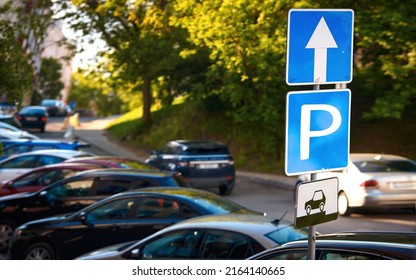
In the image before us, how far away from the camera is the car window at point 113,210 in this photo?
1126 cm

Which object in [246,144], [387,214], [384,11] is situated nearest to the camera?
[387,214]

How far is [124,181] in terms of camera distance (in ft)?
43.8

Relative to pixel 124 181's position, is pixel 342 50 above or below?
above

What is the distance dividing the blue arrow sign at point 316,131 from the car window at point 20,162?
14.0m

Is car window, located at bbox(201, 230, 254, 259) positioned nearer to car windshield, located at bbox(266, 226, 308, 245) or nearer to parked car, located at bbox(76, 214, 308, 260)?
parked car, located at bbox(76, 214, 308, 260)

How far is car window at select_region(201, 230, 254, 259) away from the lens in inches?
327

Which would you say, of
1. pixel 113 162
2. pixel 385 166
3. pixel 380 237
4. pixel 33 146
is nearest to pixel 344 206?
pixel 385 166

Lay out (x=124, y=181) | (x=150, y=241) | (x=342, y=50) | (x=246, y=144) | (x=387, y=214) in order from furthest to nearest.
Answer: (x=246, y=144) < (x=387, y=214) < (x=124, y=181) < (x=150, y=241) < (x=342, y=50)

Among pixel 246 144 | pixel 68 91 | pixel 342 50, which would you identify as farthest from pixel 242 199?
pixel 68 91

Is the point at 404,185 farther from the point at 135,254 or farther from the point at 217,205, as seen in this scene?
the point at 135,254

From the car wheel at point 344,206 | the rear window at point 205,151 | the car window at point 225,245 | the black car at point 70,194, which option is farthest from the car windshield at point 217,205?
the rear window at point 205,151

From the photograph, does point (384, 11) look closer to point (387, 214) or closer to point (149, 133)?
point (387, 214)

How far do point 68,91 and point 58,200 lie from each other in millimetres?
61492

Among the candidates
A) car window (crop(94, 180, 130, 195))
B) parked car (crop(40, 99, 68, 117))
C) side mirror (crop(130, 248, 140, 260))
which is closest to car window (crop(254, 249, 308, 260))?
side mirror (crop(130, 248, 140, 260))
